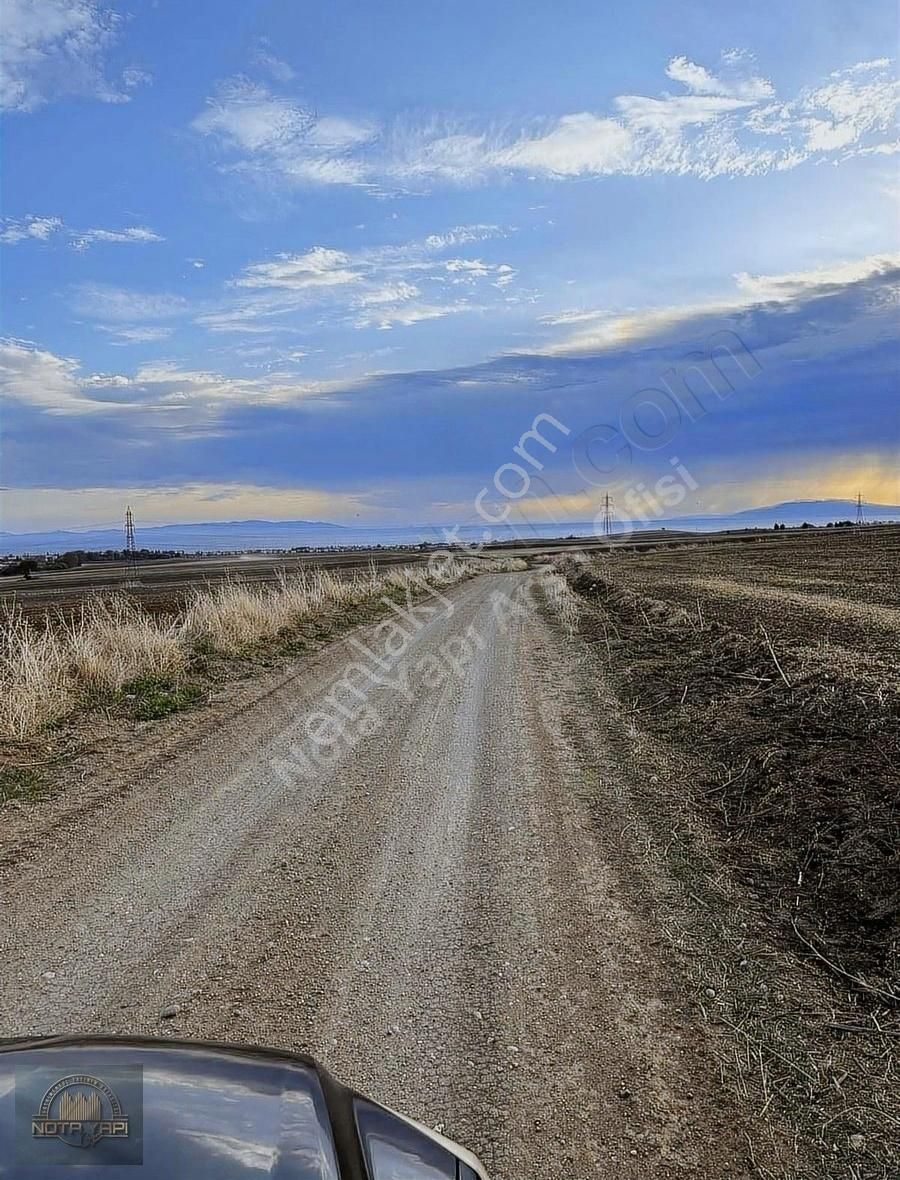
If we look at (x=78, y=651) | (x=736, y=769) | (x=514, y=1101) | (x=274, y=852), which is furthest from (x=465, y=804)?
(x=78, y=651)

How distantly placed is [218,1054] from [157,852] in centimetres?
413

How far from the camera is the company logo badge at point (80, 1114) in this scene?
118cm

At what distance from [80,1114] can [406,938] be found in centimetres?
297

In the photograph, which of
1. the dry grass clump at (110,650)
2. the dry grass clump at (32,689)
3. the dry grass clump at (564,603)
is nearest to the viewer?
the dry grass clump at (32,689)

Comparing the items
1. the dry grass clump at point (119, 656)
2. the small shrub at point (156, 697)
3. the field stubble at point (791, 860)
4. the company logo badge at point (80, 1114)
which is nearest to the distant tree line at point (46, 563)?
the dry grass clump at point (119, 656)

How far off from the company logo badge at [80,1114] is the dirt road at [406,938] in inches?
66.7

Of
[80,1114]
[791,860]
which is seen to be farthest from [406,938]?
[80,1114]

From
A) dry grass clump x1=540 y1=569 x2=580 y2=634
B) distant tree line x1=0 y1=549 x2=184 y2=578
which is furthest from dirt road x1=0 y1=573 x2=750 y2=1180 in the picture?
distant tree line x1=0 y1=549 x2=184 y2=578

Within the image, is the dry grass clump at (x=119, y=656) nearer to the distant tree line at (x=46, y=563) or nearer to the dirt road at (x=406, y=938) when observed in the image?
the dirt road at (x=406, y=938)

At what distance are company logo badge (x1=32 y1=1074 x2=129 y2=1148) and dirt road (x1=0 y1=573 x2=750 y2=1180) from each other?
170 centimetres

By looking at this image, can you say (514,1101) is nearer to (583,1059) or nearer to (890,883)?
(583,1059)

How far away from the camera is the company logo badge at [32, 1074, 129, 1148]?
118 cm

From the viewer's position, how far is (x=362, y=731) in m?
8.58

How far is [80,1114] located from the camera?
1221 mm
